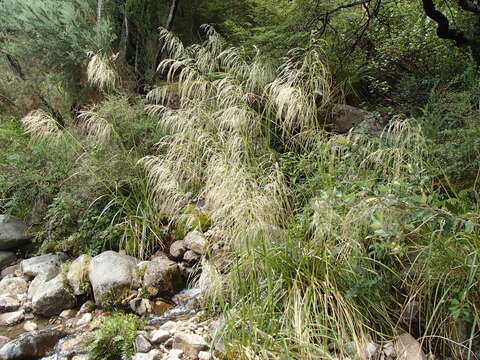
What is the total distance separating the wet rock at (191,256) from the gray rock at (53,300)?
1.08 metres

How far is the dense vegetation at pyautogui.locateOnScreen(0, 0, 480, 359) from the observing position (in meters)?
2.25

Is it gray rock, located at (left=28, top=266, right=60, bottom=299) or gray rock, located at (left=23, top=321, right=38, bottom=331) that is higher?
gray rock, located at (left=28, top=266, right=60, bottom=299)

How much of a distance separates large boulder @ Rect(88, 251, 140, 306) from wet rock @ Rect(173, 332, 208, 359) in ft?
3.09

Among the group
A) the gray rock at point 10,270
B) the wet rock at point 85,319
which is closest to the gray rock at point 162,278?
the wet rock at point 85,319

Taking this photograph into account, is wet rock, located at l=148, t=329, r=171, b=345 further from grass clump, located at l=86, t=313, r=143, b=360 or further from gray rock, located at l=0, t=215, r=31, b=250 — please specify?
gray rock, located at l=0, t=215, r=31, b=250

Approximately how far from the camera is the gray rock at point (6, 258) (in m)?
4.59

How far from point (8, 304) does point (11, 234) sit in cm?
122

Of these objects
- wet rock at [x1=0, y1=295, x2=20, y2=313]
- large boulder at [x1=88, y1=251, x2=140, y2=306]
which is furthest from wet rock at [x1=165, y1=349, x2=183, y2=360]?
wet rock at [x1=0, y1=295, x2=20, y2=313]

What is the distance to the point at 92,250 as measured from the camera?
13.5 feet

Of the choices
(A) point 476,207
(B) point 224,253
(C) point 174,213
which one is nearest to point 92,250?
(C) point 174,213

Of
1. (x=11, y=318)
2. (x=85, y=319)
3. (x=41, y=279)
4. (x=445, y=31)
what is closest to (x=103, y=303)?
(x=85, y=319)

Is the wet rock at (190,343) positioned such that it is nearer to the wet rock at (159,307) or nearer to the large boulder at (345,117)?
the wet rock at (159,307)

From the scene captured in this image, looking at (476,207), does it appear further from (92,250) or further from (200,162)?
(92,250)

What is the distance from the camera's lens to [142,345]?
2746mm
